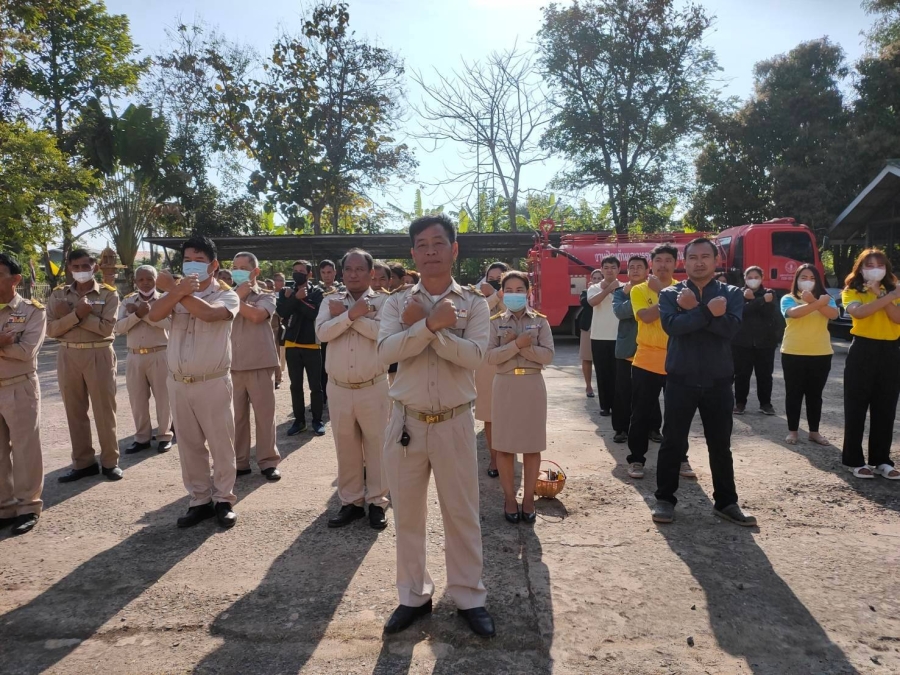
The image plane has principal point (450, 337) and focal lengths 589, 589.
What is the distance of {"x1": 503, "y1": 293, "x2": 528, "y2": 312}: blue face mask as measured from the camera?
4.07 meters

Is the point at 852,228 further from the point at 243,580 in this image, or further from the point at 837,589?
the point at 243,580

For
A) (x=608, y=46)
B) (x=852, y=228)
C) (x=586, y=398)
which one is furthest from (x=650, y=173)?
(x=586, y=398)

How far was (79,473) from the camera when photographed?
5.06 metres

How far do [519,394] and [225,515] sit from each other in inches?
86.6

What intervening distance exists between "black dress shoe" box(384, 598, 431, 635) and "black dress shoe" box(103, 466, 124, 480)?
342 cm

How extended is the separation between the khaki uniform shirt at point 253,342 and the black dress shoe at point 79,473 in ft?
4.99

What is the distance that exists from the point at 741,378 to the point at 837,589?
14.4 feet

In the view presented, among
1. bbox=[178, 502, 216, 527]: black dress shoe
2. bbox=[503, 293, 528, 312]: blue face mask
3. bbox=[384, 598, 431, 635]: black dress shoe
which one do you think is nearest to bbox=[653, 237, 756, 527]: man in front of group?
bbox=[503, 293, 528, 312]: blue face mask

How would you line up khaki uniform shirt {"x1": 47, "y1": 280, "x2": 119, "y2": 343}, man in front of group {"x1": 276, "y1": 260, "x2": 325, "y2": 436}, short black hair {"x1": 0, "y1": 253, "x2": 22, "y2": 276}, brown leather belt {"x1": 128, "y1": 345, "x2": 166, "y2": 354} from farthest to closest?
man in front of group {"x1": 276, "y1": 260, "x2": 325, "y2": 436}, brown leather belt {"x1": 128, "y1": 345, "x2": 166, "y2": 354}, khaki uniform shirt {"x1": 47, "y1": 280, "x2": 119, "y2": 343}, short black hair {"x1": 0, "y1": 253, "x2": 22, "y2": 276}

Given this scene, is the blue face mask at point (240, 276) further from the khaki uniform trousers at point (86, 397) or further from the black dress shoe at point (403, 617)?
the black dress shoe at point (403, 617)

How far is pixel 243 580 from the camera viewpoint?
330 cm

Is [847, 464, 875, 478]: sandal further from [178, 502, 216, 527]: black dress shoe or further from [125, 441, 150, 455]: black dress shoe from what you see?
[125, 441, 150, 455]: black dress shoe

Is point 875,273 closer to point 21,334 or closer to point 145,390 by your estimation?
point 21,334

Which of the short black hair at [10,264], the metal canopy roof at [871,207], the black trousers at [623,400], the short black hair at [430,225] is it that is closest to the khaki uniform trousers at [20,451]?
the short black hair at [10,264]
